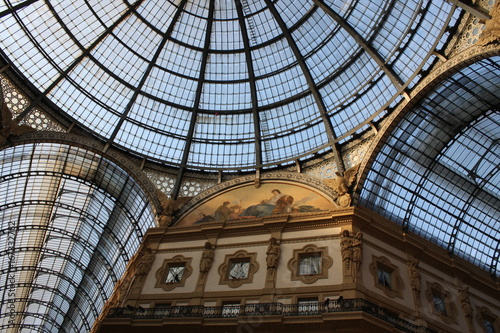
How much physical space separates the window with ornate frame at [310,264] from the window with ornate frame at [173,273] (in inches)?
274

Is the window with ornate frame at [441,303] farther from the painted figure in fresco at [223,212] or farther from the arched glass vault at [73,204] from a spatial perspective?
the arched glass vault at [73,204]

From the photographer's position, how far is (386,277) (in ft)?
91.8

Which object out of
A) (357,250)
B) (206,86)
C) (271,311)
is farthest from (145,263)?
(206,86)

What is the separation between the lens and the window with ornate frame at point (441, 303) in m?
28.5

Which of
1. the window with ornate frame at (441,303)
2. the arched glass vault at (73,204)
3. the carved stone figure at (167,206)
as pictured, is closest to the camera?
the window with ornate frame at (441,303)

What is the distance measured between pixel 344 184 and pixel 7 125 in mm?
23518

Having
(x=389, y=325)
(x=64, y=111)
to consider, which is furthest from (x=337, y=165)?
(x=64, y=111)

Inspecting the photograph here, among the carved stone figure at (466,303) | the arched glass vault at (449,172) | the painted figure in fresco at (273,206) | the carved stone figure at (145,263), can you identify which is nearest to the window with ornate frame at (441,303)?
the carved stone figure at (466,303)

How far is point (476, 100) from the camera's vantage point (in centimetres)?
3075

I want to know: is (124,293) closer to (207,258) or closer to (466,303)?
(207,258)

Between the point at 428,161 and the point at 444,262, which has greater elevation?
the point at 428,161

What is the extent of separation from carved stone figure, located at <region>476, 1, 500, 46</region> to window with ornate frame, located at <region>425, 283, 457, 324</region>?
1510 centimetres

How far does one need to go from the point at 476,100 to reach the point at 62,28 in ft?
98.7

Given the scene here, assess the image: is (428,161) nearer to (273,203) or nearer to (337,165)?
(337,165)
